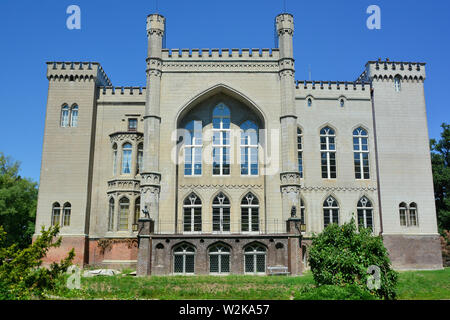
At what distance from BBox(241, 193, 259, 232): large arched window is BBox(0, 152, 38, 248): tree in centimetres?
2000

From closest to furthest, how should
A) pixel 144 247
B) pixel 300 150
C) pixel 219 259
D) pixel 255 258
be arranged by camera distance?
pixel 144 247
pixel 219 259
pixel 255 258
pixel 300 150

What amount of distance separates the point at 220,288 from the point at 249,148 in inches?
536

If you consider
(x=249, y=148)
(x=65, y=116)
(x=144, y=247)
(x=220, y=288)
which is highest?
(x=65, y=116)

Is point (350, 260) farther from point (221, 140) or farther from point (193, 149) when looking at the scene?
point (193, 149)

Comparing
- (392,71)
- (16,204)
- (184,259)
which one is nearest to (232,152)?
(184,259)

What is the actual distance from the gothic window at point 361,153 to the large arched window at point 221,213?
32.7ft

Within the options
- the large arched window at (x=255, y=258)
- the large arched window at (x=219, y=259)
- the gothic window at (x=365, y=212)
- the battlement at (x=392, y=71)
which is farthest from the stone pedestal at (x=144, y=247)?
the battlement at (x=392, y=71)

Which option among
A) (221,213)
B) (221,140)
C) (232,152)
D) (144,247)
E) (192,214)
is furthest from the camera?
(221,140)

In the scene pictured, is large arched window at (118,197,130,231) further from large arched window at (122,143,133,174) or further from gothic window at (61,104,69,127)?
gothic window at (61,104,69,127)

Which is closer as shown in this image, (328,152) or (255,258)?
(255,258)

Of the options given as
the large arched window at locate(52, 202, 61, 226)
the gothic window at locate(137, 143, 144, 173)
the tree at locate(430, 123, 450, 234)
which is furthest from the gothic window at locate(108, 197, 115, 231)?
the tree at locate(430, 123, 450, 234)

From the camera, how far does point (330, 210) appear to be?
31.5 metres

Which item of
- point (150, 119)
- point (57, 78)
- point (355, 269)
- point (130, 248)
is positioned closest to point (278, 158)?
point (150, 119)

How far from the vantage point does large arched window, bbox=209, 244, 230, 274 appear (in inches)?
1030
